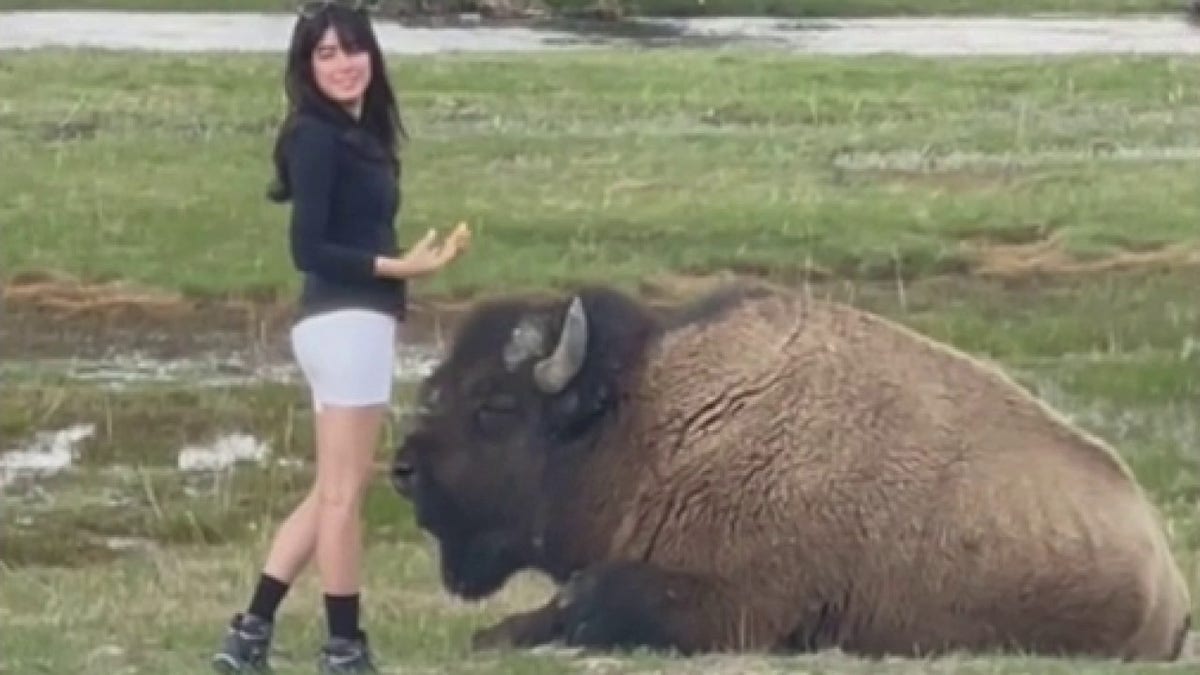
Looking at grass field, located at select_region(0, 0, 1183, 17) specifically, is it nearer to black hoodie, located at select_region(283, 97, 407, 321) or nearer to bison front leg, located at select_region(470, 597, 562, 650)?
bison front leg, located at select_region(470, 597, 562, 650)

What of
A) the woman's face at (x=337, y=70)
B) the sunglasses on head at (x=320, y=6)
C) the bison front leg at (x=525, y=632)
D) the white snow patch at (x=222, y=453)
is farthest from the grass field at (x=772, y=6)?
the woman's face at (x=337, y=70)

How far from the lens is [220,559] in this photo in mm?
13672

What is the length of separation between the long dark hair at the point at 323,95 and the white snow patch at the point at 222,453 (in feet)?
25.8

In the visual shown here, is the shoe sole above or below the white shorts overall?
below

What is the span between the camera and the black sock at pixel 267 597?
28.3 ft

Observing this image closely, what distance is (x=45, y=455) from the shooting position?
53.9 ft

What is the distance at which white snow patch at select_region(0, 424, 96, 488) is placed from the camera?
1602 centimetres

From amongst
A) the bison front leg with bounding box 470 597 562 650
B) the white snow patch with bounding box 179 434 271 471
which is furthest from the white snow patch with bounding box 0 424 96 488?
the bison front leg with bounding box 470 597 562 650

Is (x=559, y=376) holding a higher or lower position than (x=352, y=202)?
lower

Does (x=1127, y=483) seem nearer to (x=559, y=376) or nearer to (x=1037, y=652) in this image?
(x=1037, y=652)

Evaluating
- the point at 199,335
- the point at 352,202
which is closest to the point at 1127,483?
the point at 352,202

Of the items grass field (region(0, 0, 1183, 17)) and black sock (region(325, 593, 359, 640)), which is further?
grass field (region(0, 0, 1183, 17))

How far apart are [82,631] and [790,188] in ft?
52.7

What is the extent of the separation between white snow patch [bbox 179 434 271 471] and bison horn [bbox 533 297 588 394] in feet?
21.5
